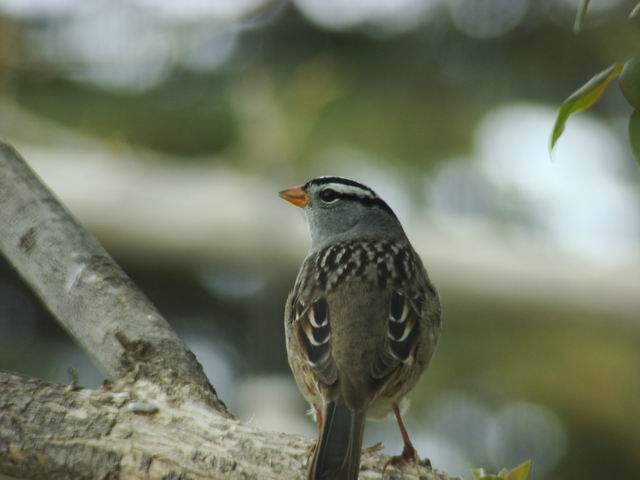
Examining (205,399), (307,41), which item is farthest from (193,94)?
(205,399)

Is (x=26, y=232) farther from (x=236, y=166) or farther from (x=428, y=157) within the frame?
(x=428, y=157)

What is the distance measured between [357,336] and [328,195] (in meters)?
1.79

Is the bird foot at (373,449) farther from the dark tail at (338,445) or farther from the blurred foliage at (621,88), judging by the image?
the blurred foliage at (621,88)

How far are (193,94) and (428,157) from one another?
104 inches

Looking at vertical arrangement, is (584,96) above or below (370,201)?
below

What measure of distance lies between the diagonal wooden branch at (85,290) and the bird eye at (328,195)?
207 centimetres

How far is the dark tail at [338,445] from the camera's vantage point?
159 inches

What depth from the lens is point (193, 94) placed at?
11953 millimetres

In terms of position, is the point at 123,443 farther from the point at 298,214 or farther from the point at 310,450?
the point at 298,214

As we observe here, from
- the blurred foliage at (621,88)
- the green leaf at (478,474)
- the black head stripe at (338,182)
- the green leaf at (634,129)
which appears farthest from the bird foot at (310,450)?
the black head stripe at (338,182)

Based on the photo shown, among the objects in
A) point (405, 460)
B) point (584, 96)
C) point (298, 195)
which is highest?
point (298, 195)

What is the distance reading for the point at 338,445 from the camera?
4305 millimetres

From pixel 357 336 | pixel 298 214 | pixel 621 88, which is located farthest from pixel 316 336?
pixel 298 214

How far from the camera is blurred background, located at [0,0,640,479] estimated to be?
1086 cm
